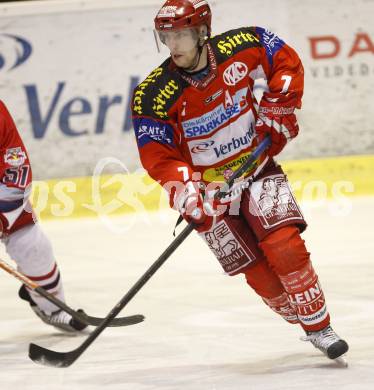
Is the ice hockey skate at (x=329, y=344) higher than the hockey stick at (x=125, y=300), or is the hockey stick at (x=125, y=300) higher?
the hockey stick at (x=125, y=300)

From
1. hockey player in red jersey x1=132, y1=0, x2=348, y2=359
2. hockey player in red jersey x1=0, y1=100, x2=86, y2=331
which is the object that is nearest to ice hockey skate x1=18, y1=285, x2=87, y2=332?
hockey player in red jersey x1=0, y1=100, x2=86, y2=331

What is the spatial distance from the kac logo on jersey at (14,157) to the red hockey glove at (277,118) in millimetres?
1064

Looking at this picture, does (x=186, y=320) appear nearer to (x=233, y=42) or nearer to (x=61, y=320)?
(x=61, y=320)

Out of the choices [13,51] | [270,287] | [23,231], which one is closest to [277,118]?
[270,287]

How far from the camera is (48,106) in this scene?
25.3 ft

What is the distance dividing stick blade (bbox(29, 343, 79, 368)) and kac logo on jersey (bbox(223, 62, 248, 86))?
108 centimetres

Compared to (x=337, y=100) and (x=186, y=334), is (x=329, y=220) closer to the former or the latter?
(x=337, y=100)

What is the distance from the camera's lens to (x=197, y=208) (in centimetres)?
376

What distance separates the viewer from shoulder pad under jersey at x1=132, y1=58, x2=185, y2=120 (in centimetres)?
380

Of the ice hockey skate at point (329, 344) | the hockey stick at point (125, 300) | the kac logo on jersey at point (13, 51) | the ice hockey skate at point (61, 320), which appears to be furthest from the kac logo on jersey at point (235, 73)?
the kac logo on jersey at point (13, 51)

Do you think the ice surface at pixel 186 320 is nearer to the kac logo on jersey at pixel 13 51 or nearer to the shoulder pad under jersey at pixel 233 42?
the shoulder pad under jersey at pixel 233 42

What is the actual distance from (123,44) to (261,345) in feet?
13.0

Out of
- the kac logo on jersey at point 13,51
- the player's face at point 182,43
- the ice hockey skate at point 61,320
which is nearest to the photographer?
the player's face at point 182,43

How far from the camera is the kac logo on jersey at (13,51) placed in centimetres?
766
